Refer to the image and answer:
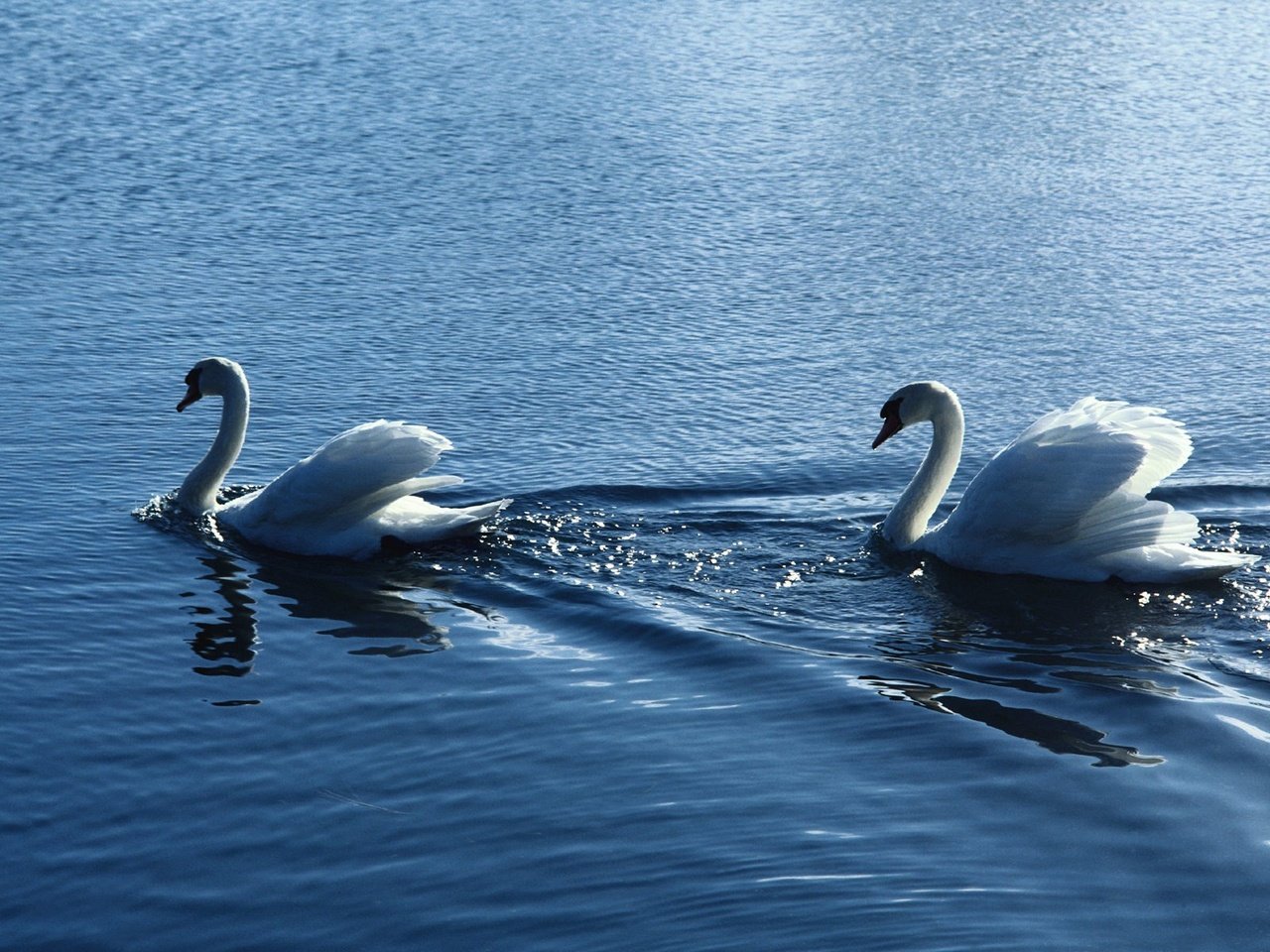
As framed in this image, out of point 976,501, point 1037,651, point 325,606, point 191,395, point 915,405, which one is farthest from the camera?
point 191,395

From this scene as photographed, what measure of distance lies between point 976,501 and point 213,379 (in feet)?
15.9

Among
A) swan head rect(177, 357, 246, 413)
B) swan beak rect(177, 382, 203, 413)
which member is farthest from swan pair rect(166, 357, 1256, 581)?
swan beak rect(177, 382, 203, 413)

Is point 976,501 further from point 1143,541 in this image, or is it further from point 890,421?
point 890,421

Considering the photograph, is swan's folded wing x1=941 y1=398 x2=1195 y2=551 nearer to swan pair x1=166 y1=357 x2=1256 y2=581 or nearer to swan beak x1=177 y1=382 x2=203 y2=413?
swan pair x1=166 y1=357 x2=1256 y2=581

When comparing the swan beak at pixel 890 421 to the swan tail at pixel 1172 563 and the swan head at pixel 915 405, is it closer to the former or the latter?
the swan head at pixel 915 405

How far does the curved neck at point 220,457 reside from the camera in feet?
36.1

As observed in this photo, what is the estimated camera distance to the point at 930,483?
422 inches

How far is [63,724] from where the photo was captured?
815 centimetres

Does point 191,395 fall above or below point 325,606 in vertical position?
above

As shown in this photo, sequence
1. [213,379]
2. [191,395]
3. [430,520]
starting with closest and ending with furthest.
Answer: [430,520], [213,379], [191,395]

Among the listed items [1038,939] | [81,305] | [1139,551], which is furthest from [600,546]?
[81,305]

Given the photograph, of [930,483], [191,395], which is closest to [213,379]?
[191,395]

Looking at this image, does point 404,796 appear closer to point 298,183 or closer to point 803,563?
point 803,563

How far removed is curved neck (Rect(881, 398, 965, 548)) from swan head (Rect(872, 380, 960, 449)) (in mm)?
13
